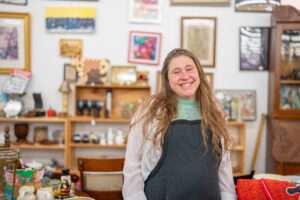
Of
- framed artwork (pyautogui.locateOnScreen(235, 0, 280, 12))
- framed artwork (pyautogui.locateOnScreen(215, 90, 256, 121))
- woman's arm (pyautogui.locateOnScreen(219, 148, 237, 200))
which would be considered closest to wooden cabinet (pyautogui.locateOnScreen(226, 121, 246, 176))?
framed artwork (pyautogui.locateOnScreen(215, 90, 256, 121))

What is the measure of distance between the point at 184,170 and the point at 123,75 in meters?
2.30

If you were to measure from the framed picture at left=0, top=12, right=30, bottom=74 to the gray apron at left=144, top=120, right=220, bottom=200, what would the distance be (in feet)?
8.92

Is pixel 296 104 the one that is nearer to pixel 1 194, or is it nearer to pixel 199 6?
pixel 199 6

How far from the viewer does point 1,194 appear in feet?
4.62

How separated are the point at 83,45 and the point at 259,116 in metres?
2.36

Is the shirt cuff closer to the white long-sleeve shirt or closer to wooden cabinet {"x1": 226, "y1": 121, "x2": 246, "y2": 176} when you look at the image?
the white long-sleeve shirt

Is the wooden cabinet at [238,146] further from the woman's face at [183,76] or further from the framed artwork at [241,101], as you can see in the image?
the woman's face at [183,76]

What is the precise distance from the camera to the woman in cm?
146

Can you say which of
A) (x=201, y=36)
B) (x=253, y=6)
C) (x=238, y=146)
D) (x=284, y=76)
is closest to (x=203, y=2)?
(x=201, y=36)

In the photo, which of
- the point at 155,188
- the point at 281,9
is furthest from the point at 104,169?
the point at 281,9

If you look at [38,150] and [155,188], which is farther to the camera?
[38,150]

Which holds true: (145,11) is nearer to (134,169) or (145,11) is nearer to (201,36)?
(201,36)

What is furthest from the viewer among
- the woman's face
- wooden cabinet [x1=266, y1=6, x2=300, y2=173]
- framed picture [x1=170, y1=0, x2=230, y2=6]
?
framed picture [x1=170, y1=0, x2=230, y2=6]

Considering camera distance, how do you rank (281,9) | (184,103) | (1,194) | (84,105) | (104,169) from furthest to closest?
(84,105) → (281,9) → (104,169) → (184,103) → (1,194)
